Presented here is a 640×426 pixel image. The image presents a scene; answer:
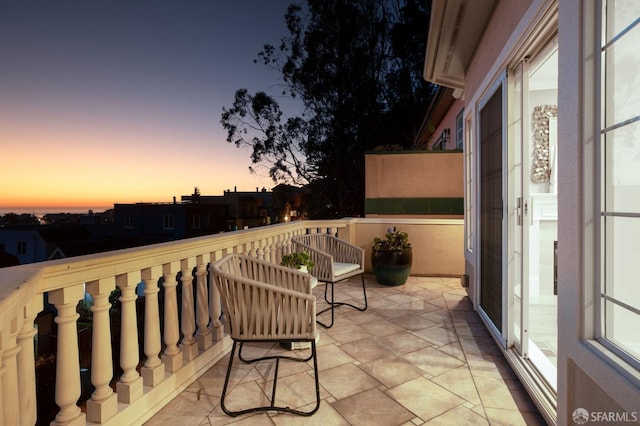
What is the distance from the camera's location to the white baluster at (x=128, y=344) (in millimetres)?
1744

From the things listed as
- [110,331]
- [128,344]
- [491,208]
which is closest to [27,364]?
[128,344]

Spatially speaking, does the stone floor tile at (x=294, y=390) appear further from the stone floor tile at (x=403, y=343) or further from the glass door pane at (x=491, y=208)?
the glass door pane at (x=491, y=208)

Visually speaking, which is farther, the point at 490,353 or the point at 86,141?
the point at 86,141

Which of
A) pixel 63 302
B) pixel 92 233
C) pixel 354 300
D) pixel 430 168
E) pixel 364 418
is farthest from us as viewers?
pixel 92 233

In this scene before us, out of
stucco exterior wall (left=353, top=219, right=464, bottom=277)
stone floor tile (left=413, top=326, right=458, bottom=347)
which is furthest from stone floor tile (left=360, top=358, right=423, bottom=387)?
stucco exterior wall (left=353, top=219, right=464, bottom=277)

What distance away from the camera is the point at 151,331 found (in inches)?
77.2

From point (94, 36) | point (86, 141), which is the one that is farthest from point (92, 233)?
point (94, 36)

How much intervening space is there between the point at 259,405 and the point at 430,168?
15.4 ft

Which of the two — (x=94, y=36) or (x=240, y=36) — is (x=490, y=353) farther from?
(x=240, y=36)

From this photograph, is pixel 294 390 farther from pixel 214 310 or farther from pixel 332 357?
pixel 214 310

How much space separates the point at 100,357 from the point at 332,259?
2010 mm

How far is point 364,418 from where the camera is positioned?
1818 mm

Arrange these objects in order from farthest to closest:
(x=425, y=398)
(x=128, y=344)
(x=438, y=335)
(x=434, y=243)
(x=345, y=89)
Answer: (x=345, y=89)
(x=434, y=243)
(x=438, y=335)
(x=425, y=398)
(x=128, y=344)

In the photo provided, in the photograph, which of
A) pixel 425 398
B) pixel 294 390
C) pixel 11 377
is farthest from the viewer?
pixel 294 390
